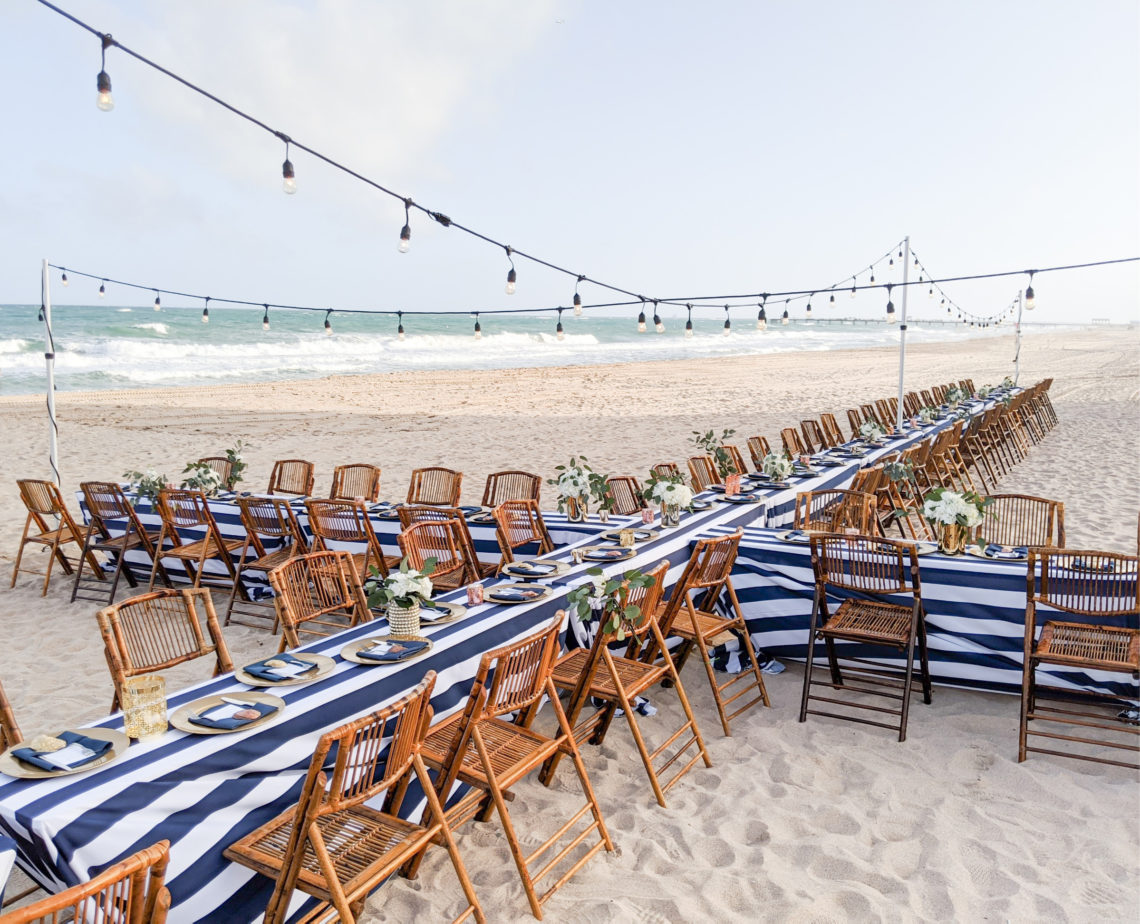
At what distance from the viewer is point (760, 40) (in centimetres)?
1405

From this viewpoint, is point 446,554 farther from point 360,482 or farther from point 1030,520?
point 1030,520

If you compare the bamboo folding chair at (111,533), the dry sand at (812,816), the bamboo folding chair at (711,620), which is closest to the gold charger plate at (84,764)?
the dry sand at (812,816)

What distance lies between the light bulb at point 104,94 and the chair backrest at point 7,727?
8.24ft

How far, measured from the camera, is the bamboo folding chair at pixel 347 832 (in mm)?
1968

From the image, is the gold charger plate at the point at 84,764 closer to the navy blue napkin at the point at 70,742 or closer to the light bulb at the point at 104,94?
the navy blue napkin at the point at 70,742

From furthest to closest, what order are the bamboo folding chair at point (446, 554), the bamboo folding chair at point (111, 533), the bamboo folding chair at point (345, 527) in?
the bamboo folding chair at point (111, 533) < the bamboo folding chair at point (345, 527) < the bamboo folding chair at point (446, 554)

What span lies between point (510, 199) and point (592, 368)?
11.8m

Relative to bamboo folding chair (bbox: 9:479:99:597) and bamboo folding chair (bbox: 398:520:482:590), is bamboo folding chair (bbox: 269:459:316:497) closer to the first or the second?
bamboo folding chair (bbox: 9:479:99:597)

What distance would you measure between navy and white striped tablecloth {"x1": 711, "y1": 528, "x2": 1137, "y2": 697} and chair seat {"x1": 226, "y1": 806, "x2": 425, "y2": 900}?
2.74m

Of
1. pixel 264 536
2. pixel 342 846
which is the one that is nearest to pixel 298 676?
pixel 342 846

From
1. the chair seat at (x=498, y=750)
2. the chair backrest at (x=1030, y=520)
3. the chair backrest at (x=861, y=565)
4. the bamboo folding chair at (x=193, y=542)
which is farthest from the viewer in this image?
the bamboo folding chair at (x=193, y=542)

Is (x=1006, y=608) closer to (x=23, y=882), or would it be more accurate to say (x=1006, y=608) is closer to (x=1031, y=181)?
(x=23, y=882)

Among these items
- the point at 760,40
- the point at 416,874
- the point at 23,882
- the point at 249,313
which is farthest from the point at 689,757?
the point at 249,313

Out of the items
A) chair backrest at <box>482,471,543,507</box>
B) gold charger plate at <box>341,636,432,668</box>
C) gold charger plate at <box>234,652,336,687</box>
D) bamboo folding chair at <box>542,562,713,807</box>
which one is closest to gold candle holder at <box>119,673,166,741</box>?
gold charger plate at <box>234,652,336,687</box>
